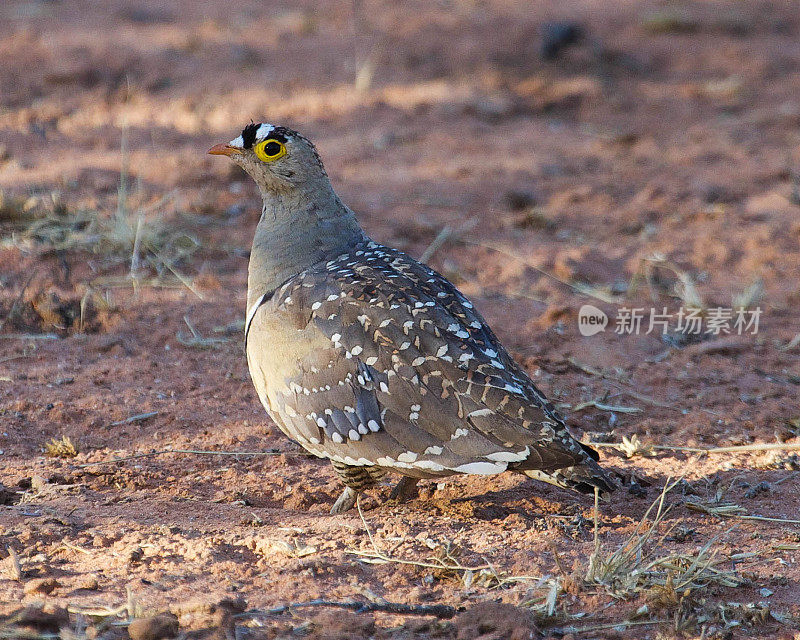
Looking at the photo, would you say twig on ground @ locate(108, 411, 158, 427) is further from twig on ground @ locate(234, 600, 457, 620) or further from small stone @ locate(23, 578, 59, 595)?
twig on ground @ locate(234, 600, 457, 620)

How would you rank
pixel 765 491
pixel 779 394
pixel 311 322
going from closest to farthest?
pixel 311 322 < pixel 765 491 < pixel 779 394

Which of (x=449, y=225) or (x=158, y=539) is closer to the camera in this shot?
(x=158, y=539)

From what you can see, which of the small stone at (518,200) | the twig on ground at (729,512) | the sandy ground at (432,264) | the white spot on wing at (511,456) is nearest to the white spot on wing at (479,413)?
the white spot on wing at (511,456)

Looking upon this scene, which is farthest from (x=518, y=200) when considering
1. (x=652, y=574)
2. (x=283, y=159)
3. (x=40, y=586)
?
(x=40, y=586)

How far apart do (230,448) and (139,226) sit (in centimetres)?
219

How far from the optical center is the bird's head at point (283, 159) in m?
4.56

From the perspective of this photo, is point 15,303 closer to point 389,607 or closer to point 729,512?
point 389,607

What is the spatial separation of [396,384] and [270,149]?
1.48 meters

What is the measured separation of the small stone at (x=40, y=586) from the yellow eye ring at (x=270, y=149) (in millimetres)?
2176

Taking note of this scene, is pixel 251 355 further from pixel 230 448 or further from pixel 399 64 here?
pixel 399 64

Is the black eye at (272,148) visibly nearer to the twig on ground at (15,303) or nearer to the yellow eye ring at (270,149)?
the yellow eye ring at (270,149)

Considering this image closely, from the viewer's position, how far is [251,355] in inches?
163

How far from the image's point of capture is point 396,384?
370 centimetres

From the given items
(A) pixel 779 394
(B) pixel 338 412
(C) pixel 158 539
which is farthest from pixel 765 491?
(C) pixel 158 539
